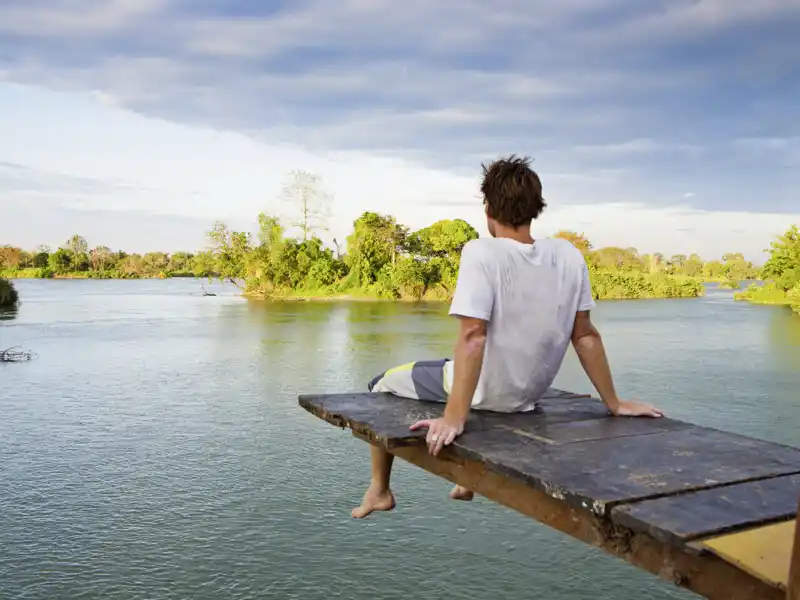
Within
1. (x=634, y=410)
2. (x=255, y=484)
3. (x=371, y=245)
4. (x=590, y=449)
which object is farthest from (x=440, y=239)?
(x=590, y=449)

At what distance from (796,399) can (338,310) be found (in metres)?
17.1

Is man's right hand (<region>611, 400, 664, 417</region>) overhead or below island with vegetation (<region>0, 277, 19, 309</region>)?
overhead

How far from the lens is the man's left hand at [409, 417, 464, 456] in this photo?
186 cm

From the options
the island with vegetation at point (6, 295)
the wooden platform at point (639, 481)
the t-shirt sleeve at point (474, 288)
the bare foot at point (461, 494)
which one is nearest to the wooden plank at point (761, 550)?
the wooden platform at point (639, 481)

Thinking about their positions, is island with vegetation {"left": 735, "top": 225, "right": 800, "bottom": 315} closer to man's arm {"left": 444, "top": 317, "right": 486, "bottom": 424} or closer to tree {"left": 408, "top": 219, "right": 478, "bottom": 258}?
tree {"left": 408, "top": 219, "right": 478, "bottom": 258}

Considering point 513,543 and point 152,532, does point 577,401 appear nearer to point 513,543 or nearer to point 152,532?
point 513,543

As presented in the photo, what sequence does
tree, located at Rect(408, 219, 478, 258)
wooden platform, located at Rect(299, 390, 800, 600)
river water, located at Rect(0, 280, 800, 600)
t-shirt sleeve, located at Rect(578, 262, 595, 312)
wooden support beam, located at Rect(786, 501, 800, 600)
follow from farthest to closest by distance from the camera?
tree, located at Rect(408, 219, 478, 258)
river water, located at Rect(0, 280, 800, 600)
t-shirt sleeve, located at Rect(578, 262, 595, 312)
wooden platform, located at Rect(299, 390, 800, 600)
wooden support beam, located at Rect(786, 501, 800, 600)

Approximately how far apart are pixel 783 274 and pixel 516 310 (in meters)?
28.6

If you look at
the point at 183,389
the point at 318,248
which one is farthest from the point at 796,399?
the point at 318,248

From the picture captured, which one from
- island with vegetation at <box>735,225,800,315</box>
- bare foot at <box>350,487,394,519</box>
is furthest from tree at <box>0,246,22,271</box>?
bare foot at <box>350,487,394,519</box>

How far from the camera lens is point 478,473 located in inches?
72.3

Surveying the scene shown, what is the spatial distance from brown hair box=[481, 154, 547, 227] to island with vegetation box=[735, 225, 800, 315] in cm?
2388

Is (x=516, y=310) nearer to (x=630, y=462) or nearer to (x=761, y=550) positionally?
(x=630, y=462)

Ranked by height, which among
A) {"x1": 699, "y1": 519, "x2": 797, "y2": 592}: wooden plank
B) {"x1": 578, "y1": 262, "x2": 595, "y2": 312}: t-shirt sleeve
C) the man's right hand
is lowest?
{"x1": 699, "y1": 519, "x2": 797, "y2": 592}: wooden plank
